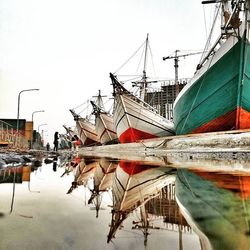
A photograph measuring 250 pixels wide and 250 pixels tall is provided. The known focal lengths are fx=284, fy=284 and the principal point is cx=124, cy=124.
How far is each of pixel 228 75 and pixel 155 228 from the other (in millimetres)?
13381

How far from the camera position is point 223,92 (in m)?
14.5

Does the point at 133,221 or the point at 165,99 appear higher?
the point at 165,99

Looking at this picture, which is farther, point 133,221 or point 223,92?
point 223,92

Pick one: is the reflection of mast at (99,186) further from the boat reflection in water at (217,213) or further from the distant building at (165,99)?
the distant building at (165,99)

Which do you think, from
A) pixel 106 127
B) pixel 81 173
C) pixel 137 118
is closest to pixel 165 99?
pixel 106 127

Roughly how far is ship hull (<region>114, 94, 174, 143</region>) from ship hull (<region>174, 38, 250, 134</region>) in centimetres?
799

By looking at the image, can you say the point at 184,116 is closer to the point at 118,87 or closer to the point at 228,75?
the point at 228,75

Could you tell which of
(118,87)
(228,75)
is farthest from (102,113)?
(228,75)

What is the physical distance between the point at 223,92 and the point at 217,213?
1286 cm

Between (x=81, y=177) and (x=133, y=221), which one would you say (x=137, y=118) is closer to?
(x=81, y=177)

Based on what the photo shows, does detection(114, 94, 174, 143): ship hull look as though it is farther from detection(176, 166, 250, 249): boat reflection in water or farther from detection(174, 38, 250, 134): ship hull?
detection(176, 166, 250, 249): boat reflection in water

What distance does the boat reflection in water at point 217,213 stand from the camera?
71.4 inches

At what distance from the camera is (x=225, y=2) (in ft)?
63.5

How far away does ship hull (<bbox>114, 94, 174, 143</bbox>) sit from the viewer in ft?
83.6
